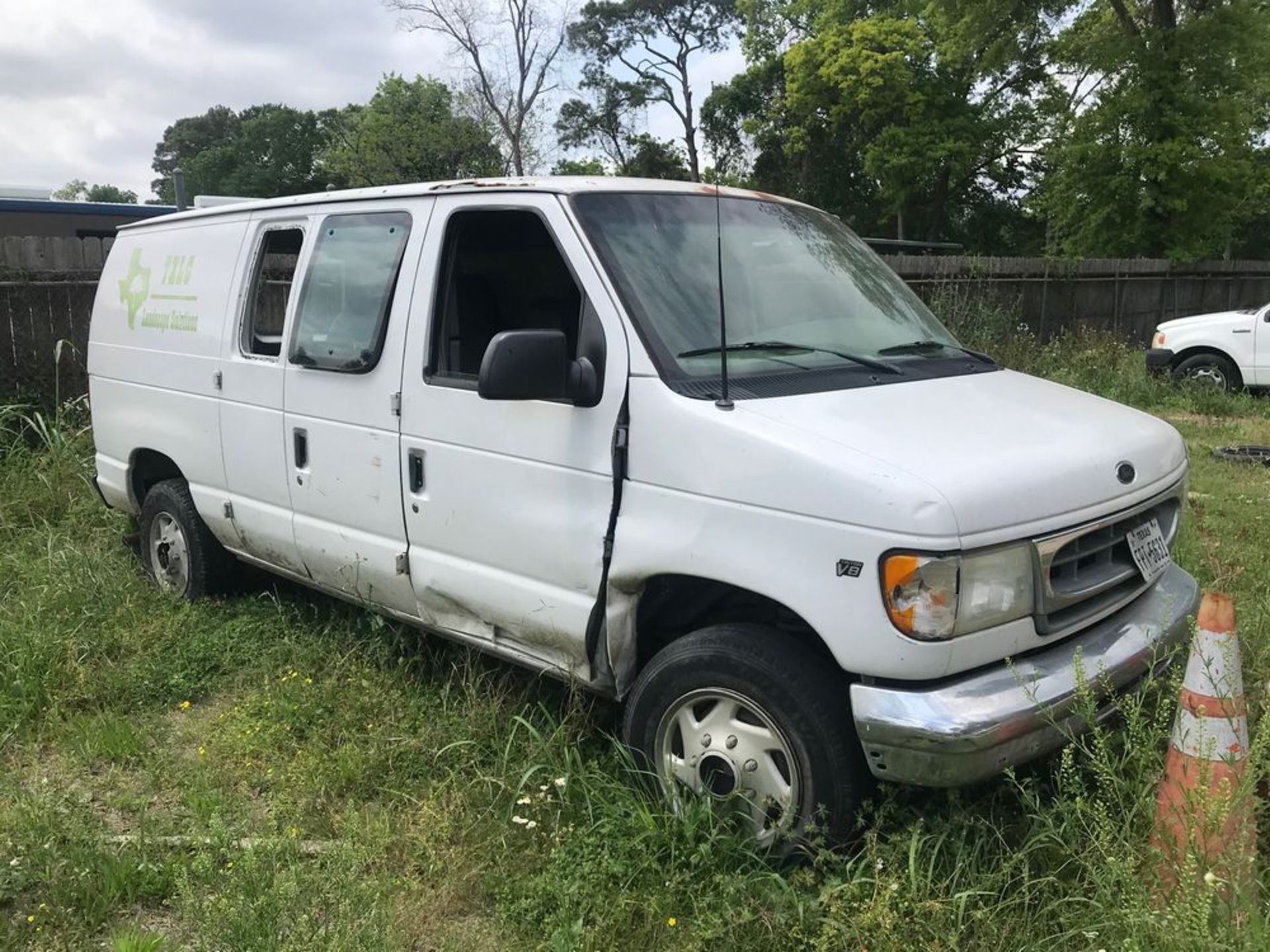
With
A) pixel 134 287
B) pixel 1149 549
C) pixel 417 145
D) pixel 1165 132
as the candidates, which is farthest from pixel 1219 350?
pixel 417 145

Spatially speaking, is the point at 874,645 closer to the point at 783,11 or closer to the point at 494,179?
the point at 494,179

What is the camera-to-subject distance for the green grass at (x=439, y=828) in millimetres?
2654

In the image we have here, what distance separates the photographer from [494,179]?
390cm

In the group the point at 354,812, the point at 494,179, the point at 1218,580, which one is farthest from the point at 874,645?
the point at 1218,580

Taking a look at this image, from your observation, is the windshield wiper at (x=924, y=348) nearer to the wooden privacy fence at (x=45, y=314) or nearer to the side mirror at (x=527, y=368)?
the side mirror at (x=527, y=368)

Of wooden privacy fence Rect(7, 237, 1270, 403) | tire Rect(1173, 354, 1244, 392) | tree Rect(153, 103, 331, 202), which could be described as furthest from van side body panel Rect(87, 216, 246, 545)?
tree Rect(153, 103, 331, 202)

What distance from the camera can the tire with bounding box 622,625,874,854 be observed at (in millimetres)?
2734

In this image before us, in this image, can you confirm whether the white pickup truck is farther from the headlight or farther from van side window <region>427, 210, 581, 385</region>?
the headlight

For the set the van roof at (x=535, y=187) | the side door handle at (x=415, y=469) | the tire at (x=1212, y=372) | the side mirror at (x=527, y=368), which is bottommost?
the tire at (x=1212, y=372)

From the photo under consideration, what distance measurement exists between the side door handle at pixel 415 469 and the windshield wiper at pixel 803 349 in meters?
1.24

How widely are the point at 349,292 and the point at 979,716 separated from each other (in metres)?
3.00

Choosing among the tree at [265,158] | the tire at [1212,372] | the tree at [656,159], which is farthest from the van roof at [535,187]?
the tree at [265,158]

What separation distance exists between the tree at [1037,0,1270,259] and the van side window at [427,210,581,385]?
19718 mm

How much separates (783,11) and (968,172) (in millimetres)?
11422
